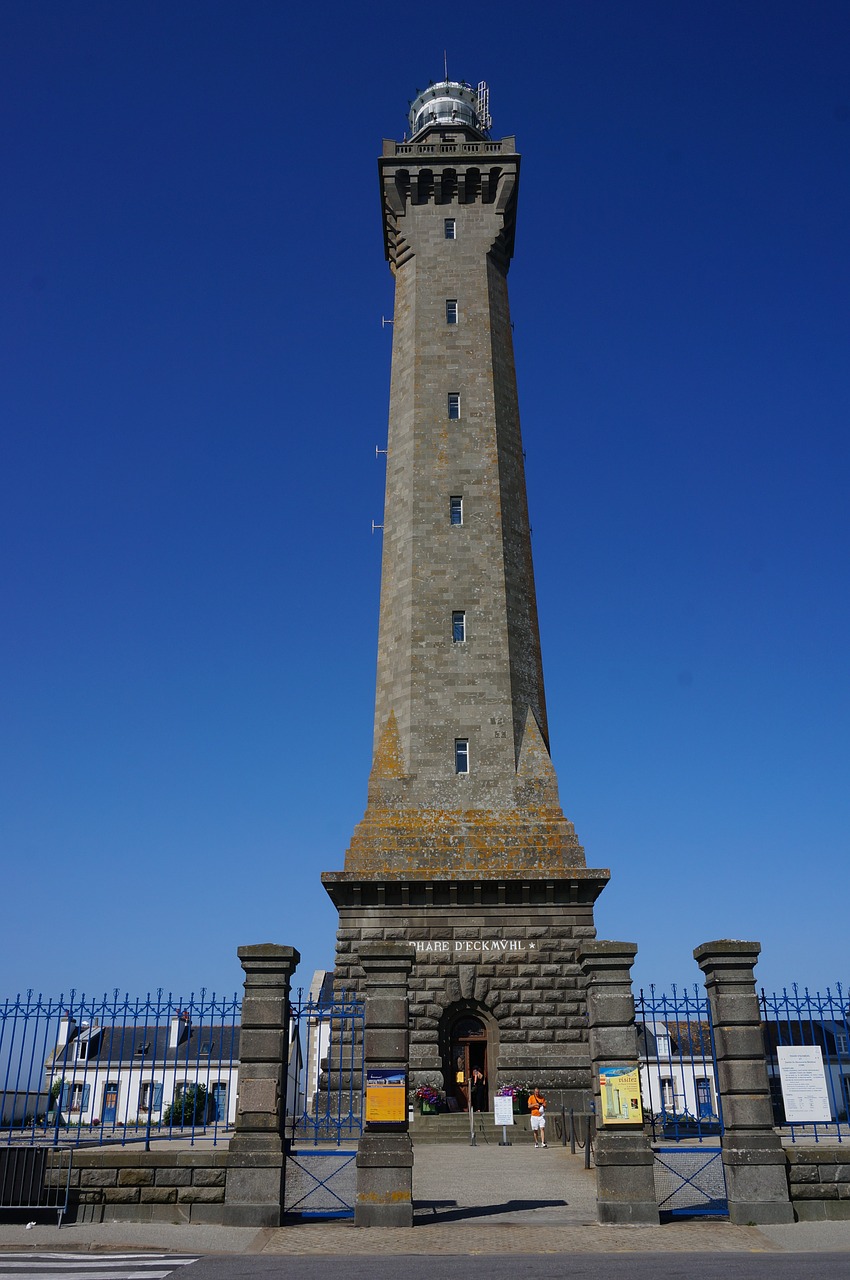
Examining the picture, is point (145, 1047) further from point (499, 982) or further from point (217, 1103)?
point (499, 982)

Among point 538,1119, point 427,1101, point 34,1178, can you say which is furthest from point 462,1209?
point 427,1101

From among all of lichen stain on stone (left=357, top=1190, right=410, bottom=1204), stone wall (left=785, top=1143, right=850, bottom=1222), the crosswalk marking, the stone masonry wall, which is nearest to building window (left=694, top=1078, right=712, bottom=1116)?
stone wall (left=785, top=1143, right=850, bottom=1222)

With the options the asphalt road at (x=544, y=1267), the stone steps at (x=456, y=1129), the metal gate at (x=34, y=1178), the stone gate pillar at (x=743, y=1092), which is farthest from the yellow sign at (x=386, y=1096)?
the stone steps at (x=456, y=1129)

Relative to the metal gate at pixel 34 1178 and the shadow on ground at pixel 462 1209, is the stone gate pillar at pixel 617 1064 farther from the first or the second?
the metal gate at pixel 34 1178

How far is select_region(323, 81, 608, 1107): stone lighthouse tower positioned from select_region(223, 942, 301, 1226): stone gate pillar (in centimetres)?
1127

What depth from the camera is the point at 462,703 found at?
28672mm

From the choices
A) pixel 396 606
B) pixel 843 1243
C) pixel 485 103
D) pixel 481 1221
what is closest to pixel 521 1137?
pixel 481 1221

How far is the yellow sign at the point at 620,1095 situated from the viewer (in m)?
14.2

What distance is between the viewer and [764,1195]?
13906mm

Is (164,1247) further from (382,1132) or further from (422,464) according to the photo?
(422,464)

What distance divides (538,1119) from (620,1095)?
9589mm

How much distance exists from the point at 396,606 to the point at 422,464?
4.57 meters

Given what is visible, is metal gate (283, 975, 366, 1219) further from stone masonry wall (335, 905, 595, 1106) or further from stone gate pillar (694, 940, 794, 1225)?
stone gate pillar (694, 940, 794, 1225)

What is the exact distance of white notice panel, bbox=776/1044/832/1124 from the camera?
14398 millimetres
